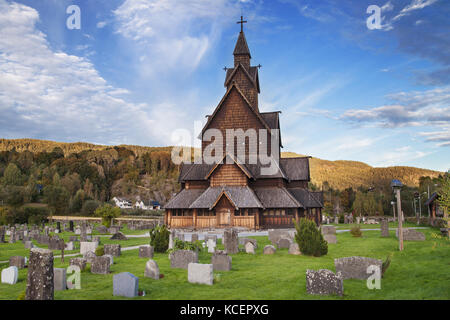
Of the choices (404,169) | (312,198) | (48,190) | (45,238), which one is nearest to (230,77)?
(312,198)

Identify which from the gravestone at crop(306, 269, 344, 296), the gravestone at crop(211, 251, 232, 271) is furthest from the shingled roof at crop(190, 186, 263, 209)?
the gravestone at crop(306, 269, 344, 296)

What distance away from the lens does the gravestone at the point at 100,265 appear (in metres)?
13.5

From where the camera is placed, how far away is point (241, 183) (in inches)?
1532

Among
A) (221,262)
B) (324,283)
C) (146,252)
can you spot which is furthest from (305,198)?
(324,283)

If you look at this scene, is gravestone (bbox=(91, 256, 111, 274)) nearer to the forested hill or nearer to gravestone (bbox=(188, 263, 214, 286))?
gravestone (bbox=(188, 263, 214, 286))

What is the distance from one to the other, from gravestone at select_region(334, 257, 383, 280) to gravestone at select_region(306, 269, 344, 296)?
1902mm

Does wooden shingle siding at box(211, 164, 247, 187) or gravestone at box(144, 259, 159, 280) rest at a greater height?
wooden shingle siding at box(211, 164, 247, 187)

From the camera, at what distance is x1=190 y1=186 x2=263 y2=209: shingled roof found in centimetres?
3634

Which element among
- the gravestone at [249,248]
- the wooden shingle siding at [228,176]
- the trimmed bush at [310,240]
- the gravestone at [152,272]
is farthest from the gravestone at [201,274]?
the wooden shingle siding at [228,176]

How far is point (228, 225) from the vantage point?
121 feet

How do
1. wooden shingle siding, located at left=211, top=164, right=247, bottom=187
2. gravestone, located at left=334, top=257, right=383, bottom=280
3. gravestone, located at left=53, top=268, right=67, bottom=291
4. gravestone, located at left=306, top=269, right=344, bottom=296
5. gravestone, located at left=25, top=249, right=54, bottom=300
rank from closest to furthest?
gravestone, located at left=25, top=249, right=54, bottom=300
gravestone, located at left=306, top=269, right=344, bottom=296
gravestone, located at left=53, top=268, right=67, bottom=291
gravestone, located at left=334, top=257, right=383, bottom=280
wooden shingle siding, located at left=211, top=164, right=247, bottom=187

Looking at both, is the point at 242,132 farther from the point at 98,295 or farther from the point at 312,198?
the point at 98,295

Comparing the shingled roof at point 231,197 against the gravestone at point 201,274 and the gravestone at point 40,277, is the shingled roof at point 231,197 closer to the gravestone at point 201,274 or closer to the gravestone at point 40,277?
the gravestone at point 201,274

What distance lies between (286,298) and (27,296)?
698 cm
